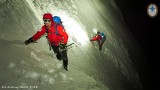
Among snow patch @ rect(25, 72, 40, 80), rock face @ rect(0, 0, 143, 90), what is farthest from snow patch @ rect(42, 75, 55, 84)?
snow patch @ rect(25, 72, 40, 80)

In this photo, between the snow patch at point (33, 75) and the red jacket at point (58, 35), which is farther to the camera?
the red jacket at point (58, 35)

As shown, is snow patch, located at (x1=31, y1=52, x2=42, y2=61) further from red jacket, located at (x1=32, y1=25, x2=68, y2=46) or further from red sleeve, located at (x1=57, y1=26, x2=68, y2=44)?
red sleeve, located at (x1=57, y1=26, x2=68, y2=44)

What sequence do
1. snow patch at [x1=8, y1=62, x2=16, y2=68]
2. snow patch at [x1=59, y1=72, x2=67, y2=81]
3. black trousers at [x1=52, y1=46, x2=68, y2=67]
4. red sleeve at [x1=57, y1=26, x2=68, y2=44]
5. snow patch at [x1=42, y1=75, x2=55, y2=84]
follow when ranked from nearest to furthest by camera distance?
snow patch at [x1=8, y1=62, x2=16, y2=68] → snow patch at [x1=42, y1=75, x2=55, y2=84] → red sleeve at [x1=57, y1=26, x2=68, y2=44] → snow patch at [x1=59, y1=72, x2=67, y2=81] → black trousers at [x1=52, y1=46, x2=68, y2=67]

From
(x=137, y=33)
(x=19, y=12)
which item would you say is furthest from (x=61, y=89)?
(x=137, y=33)

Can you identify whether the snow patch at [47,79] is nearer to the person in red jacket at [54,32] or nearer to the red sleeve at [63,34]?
the person in red jacket at [54,32]

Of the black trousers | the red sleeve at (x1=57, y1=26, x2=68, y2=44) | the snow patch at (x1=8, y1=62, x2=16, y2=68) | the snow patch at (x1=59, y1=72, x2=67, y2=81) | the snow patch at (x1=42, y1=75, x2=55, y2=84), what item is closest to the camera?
the snow patch at (x1=8, y1=62, x2=16, y2=68)

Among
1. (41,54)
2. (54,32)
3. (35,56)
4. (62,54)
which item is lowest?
(35,56)

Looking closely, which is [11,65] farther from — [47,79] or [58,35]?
[58,35]

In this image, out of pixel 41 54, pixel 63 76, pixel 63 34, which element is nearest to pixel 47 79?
pixel 63 76

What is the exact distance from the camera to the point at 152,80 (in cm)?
2697

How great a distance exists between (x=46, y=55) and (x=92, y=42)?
5.07m

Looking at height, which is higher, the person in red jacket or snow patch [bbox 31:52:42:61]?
the person in red jacket

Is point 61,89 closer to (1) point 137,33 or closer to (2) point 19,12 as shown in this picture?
(2) point 19,12

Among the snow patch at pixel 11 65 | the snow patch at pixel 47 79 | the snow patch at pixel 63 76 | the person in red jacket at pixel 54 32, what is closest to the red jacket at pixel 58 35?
the person in red jacket at pixel 54 32
